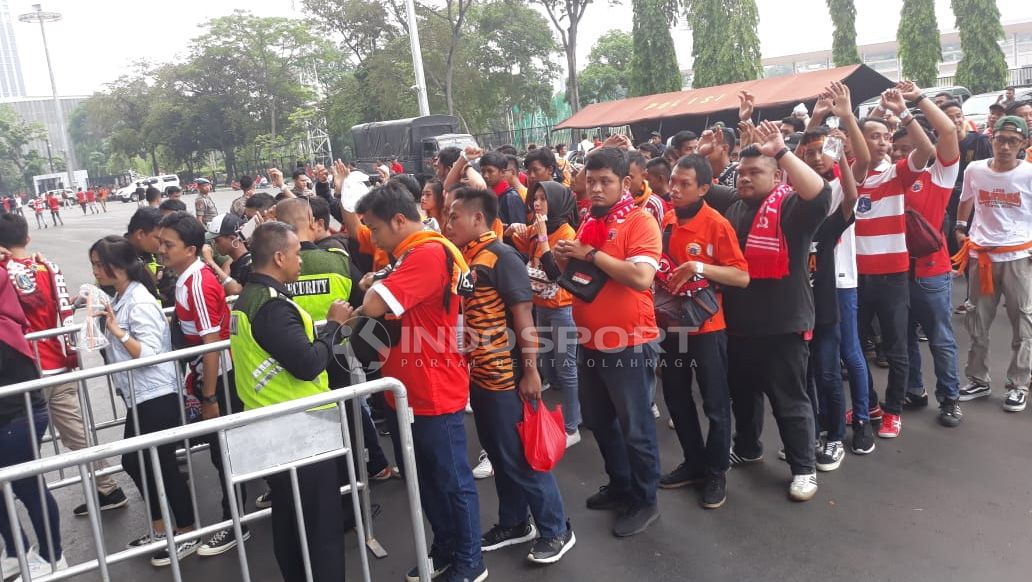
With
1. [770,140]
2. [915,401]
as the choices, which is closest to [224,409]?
[770,140]

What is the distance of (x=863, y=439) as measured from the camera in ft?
14.4

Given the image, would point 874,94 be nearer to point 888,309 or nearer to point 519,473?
point 888,309

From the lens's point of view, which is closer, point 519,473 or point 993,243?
point 519,473

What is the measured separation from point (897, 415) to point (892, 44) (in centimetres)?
7506

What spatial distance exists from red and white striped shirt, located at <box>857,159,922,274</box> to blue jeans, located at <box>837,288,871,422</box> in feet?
0.97

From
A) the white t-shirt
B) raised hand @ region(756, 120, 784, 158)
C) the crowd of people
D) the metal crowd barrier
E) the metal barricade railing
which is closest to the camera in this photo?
the metal barricade railing

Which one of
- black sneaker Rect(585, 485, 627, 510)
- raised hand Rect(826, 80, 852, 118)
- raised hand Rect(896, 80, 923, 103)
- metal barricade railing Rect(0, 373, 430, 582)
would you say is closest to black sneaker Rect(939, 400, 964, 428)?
raised hand Rect(896, 80, 923, 103)

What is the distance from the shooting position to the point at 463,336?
10.9ft

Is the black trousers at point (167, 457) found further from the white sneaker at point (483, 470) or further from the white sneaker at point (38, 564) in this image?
the white sneaker at point (483, 470)

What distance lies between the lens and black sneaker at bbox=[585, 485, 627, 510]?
4027 mm

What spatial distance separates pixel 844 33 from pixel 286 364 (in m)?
36.6

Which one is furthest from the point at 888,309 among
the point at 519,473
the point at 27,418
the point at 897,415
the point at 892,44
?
the point at 892,44

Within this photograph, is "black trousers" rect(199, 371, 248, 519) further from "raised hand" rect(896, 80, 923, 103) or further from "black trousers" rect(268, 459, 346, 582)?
"raised hand" rect(896, 80, 923, 103)

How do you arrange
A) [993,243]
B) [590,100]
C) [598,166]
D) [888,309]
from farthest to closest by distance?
[590,100] → [993,243] → [888,309] → [598,166]
